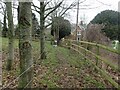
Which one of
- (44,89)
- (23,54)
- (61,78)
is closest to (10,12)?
(61,78)

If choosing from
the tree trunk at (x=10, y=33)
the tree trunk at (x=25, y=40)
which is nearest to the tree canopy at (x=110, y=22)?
the tree trunk at (x=10, y=33)

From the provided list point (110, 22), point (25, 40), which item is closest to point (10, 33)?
point (25, 40)

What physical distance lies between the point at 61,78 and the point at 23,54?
310 cm

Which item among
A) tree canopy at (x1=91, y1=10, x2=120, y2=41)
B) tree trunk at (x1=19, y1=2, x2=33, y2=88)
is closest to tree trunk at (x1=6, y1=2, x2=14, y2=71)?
tree trunk at (x1=19, y1=2, x2=33, y2=88)

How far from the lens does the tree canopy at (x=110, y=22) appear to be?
27.1 metres

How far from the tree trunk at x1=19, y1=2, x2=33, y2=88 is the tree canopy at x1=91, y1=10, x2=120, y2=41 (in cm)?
2329

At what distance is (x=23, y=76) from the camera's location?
369 centimetres

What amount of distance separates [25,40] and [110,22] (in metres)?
26.8

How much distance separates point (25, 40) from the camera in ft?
11.9

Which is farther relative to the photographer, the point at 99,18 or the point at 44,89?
the point at 99,18

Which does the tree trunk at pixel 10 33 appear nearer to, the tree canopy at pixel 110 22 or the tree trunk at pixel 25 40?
the tree trunk at pixel 25 40

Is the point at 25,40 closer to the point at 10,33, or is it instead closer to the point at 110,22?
the point at 10,33

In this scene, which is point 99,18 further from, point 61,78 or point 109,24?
point 61,78

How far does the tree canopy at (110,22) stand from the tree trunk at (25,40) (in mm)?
23289
